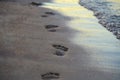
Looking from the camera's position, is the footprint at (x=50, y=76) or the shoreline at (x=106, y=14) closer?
the footprint at (x=50, y=76)

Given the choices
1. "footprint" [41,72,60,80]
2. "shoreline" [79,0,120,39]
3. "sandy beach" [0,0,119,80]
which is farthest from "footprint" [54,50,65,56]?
"shoreline" [79,0,120,39]

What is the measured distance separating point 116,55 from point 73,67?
1190mm

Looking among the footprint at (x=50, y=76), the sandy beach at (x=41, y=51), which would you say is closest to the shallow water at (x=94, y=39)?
the sandy beach at (x=41, y=51)

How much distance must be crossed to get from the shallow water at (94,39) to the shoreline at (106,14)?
175 millimetres

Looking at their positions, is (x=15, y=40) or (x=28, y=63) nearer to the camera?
(x=28, y=63)

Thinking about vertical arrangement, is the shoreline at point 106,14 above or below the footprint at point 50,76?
below

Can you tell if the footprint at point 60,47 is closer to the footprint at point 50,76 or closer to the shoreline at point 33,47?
the shoreline at point 33,47

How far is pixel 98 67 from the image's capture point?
225 inches

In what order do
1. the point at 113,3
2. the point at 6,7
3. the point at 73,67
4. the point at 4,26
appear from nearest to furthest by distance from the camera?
the point at 73,67 → the point at 4,26 → the point at 6,7 → the point at 113,3

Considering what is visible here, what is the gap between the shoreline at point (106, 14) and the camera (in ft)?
28.4

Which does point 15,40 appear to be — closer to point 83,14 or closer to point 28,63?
point 28,63

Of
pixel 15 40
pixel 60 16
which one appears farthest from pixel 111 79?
pixel 60 16

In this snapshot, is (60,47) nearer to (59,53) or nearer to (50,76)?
(59,53)

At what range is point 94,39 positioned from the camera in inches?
291
